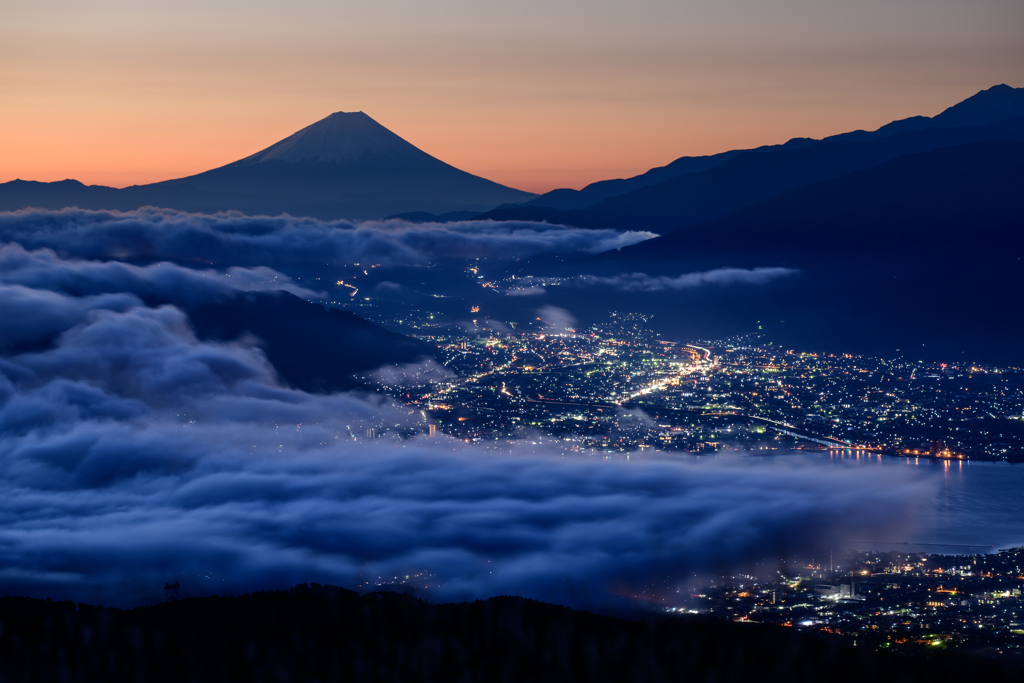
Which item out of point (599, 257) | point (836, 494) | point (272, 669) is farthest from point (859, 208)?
point (272, 669)

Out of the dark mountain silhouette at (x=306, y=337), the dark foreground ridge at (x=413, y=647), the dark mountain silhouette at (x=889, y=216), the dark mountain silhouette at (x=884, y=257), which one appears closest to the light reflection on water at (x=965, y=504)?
the dark foreground ridge at (x=413, y=647)

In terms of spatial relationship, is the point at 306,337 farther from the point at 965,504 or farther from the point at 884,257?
the point at 884,257

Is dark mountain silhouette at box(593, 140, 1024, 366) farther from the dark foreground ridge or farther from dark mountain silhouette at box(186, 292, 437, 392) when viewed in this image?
the dark foreground ridge

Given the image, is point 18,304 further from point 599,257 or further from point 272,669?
point 599,257

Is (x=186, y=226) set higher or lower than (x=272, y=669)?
higher

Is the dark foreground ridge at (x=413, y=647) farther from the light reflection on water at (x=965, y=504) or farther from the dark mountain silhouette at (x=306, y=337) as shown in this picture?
the dark mountain silhouette at (x=306, y=337)

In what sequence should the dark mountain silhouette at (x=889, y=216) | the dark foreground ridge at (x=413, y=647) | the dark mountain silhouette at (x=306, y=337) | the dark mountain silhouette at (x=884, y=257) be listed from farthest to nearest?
the dark mountain silhouette at (x=889, y=216)
the dark mountain silhouette at (x=884, y=257)
the dark mountain silhouette at (x=306, y=337)
the dark foreground ridge at (x=413, y=647)

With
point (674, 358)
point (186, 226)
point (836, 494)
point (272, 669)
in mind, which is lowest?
point (272, 669)

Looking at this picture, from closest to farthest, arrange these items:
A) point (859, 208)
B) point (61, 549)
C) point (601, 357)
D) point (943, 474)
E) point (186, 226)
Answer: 1. point (61, 549)
2. point (943, 474)
3. point (601, 357)
4. point (186, 226)
5. point (859, 208)
